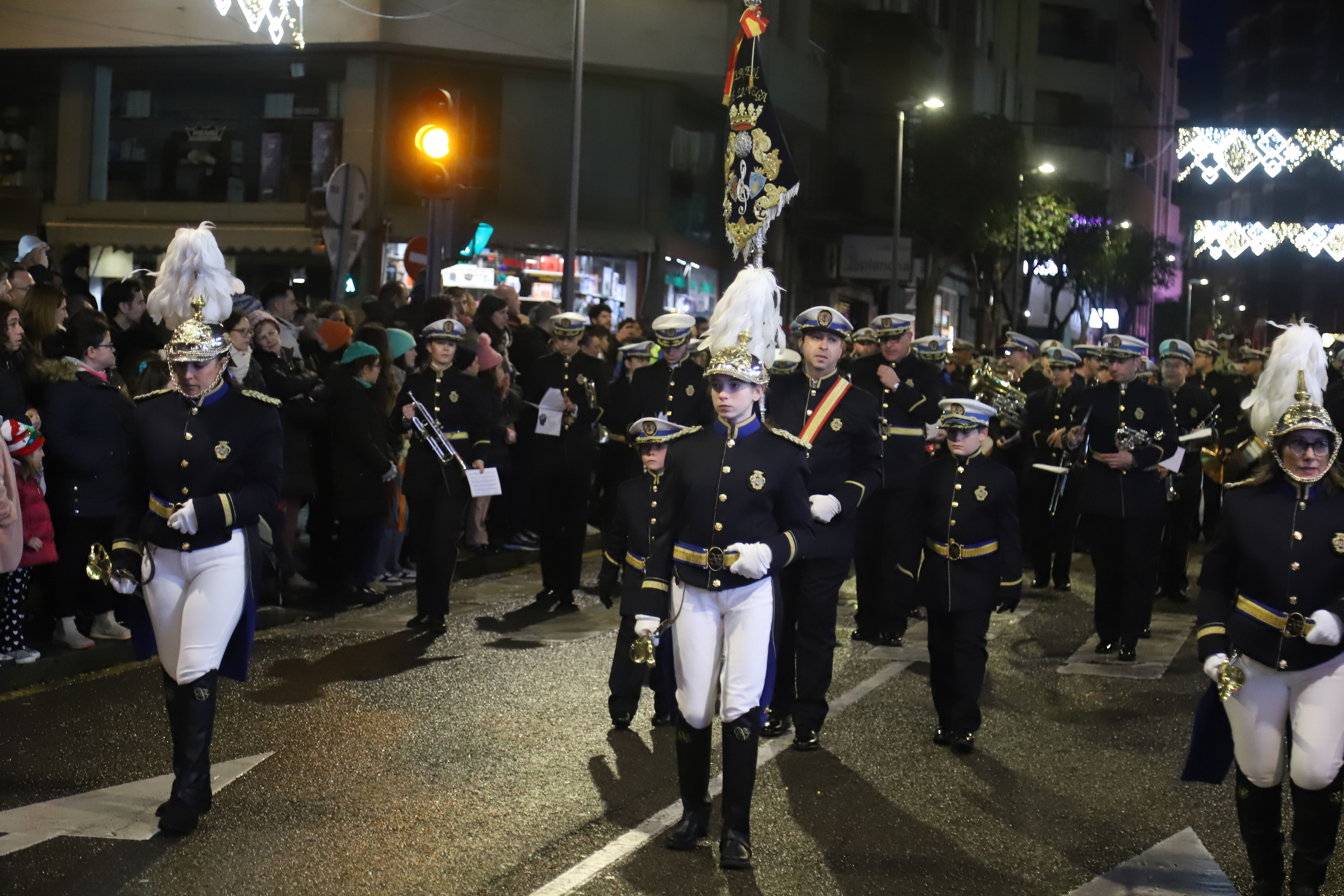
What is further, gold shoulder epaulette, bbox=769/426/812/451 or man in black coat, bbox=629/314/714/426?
man in black coat, bbox=629/314/714/426

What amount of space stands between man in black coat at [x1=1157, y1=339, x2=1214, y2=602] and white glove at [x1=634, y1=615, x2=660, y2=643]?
28.8 feet

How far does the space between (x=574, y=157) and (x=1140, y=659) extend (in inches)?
477

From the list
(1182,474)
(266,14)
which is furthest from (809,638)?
(266,14)

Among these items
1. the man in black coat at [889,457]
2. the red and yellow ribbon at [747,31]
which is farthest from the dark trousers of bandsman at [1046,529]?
the red and yellow ribbon at [747,31]

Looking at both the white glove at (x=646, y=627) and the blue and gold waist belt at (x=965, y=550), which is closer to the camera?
the white glove at (x=646, y=627)

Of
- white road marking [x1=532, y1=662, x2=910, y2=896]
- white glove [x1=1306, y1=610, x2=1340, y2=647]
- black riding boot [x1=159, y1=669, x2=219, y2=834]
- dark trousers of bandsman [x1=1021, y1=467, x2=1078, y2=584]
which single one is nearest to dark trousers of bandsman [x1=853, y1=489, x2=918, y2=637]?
dark trousers of bandsman [x1=1021, y1=467, x2=1078, y2=584]

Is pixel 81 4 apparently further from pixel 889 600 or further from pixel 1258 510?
pixel 1258 510

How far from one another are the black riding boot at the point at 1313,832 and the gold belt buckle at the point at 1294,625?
53 cm

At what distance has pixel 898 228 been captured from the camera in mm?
43875

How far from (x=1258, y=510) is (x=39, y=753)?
5.59 metres

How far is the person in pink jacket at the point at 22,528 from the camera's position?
31.2ft

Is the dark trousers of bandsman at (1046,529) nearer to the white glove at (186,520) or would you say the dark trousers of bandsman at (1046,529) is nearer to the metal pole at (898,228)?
the white glove at (186,520)

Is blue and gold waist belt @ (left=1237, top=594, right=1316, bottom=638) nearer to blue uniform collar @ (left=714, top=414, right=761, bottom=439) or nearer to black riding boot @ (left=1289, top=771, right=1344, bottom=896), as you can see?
black riding boot @ (left=1289, top=771, right=1344, bottom=896)

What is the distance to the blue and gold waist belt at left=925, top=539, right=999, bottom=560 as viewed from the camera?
918cm
